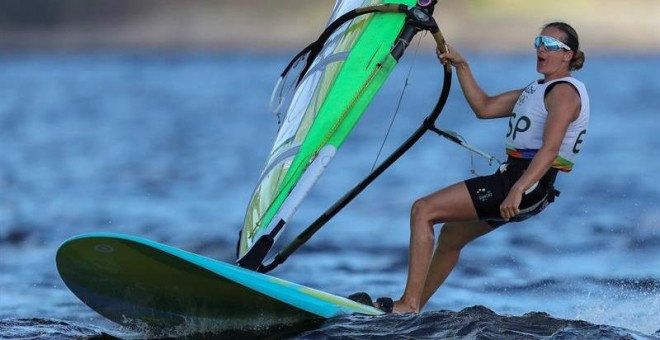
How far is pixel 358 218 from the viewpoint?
15422 millimetres

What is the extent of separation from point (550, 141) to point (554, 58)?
55 cm

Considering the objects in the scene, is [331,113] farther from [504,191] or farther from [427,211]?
[504,191]

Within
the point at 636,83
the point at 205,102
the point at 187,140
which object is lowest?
the point at 187,140

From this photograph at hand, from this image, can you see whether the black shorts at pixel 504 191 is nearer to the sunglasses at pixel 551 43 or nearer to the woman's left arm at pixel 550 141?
the woman's left arm at pixel 550 141

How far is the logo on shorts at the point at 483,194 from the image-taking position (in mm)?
6941

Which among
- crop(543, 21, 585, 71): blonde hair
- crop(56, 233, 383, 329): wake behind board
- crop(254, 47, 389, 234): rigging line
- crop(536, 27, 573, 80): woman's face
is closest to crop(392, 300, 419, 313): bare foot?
crop(56, 233, 383, 329): wake behind board

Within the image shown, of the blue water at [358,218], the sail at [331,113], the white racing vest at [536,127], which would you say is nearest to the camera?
the white racing vest at [536,127]

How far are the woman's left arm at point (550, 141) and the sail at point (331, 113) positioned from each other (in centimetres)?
113

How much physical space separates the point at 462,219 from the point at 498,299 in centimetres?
272

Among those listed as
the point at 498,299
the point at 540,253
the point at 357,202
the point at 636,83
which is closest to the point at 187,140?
the point at 357,202

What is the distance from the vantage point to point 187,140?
109 ft

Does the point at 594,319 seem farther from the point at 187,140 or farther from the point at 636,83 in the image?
the point at 636,83

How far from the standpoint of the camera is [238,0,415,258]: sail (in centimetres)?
734

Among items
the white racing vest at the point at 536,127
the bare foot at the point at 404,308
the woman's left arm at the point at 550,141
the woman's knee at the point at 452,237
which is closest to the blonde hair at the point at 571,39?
the white racing vest at the point at 536,127
